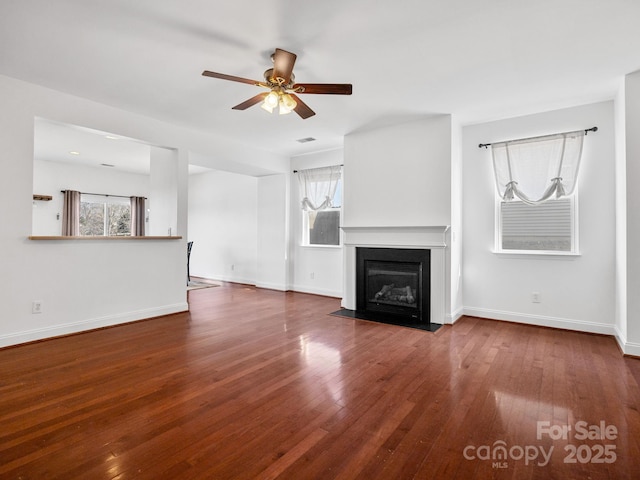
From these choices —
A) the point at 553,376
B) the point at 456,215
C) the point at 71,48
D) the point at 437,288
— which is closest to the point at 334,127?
the point at 456,215

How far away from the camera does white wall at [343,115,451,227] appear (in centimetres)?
427

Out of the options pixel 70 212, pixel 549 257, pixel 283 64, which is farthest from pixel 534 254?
pixel 70 212

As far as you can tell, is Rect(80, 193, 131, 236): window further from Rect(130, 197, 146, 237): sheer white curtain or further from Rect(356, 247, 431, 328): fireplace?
Rect(356, 247, 431, 328): fireplace

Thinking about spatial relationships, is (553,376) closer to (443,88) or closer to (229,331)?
(443,88)

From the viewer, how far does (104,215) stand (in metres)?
8.24

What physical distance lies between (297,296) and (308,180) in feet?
7.22

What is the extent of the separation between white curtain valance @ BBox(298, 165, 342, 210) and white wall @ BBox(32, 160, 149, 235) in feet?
16.8

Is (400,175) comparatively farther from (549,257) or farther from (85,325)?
(85,325)

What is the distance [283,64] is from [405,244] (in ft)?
9.12

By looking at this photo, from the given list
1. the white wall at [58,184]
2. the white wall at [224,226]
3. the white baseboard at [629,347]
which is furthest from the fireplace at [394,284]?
the white wall at [58,184]

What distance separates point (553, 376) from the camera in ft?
8.83

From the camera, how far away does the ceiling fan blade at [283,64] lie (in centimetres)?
248

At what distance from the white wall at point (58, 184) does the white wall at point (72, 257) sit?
181 inches

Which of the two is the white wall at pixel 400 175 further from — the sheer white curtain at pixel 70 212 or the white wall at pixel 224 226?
the sheer white curtain at pixel 70 212
